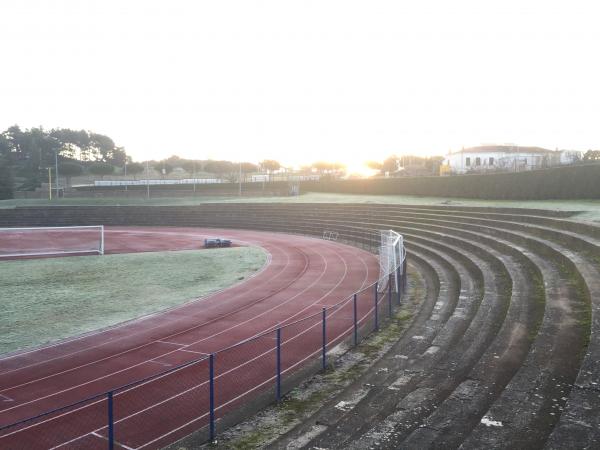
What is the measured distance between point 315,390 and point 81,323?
9.45 m

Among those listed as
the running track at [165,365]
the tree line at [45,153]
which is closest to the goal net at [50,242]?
the running track at [165,365]

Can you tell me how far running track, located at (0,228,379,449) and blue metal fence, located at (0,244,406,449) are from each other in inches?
0.8

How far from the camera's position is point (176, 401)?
31.8 feet

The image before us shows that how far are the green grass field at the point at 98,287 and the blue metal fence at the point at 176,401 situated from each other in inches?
208

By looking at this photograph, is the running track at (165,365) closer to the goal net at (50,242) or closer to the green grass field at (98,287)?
the green grass field at (98,287)

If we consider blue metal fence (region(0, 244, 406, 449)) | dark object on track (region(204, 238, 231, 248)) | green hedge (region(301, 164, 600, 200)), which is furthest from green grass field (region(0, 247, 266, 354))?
green hedge (region(301, 164, 600, 200))

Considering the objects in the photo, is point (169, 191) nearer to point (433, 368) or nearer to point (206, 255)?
point (206, 255)

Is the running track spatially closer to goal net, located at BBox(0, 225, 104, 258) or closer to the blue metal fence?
the blue metal fence

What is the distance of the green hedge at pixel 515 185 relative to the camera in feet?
108

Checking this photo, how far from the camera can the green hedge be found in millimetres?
32800

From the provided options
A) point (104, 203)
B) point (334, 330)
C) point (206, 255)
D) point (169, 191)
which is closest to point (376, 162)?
point (169, 191)

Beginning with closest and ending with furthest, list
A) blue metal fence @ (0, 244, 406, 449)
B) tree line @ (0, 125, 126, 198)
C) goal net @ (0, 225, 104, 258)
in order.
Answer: blue metal fence @ (0, 244, 406, 449)
goal net @ (0, 225, 104, 258)
tree line @ (0, 125, 126, 198)

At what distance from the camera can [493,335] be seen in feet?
35.3

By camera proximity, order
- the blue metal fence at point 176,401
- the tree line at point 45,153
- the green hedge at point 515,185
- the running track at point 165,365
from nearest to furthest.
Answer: the blue metal fence at point 176,401, the running track at point 165,365, the green hedge at point 515,185, the tree line at point 45,153
